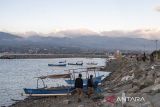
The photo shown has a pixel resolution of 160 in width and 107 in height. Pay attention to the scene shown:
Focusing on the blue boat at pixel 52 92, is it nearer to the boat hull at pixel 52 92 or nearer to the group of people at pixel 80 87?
the boat hull at pixel 52 92

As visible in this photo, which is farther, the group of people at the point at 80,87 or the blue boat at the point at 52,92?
the blue boat at the point at 52,92

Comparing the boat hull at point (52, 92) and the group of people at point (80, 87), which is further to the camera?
the boat hull at point (52, 92)

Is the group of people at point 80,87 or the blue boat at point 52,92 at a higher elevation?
the group of people at point 80,87

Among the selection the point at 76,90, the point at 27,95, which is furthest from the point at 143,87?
the point at 27,95

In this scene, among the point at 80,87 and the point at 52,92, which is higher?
the point at 80,87

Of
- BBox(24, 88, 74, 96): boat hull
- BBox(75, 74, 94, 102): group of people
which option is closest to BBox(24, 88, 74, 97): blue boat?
BBox(24, 88, 74, 96): boat hull

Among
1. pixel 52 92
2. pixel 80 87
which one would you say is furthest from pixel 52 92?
pixel 80 87

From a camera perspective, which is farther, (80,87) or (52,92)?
(52,92)

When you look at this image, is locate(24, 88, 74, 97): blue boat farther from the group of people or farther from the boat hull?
the group of people

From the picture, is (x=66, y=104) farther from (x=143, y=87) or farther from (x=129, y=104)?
(x=129, y=104)

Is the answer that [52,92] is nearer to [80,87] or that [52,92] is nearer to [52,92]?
[52,92]

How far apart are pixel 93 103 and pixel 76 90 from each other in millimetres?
3027

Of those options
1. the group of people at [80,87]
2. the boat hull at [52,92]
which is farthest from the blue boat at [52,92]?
the group of people at [80,87]

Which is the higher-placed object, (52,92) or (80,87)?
(80,87)
